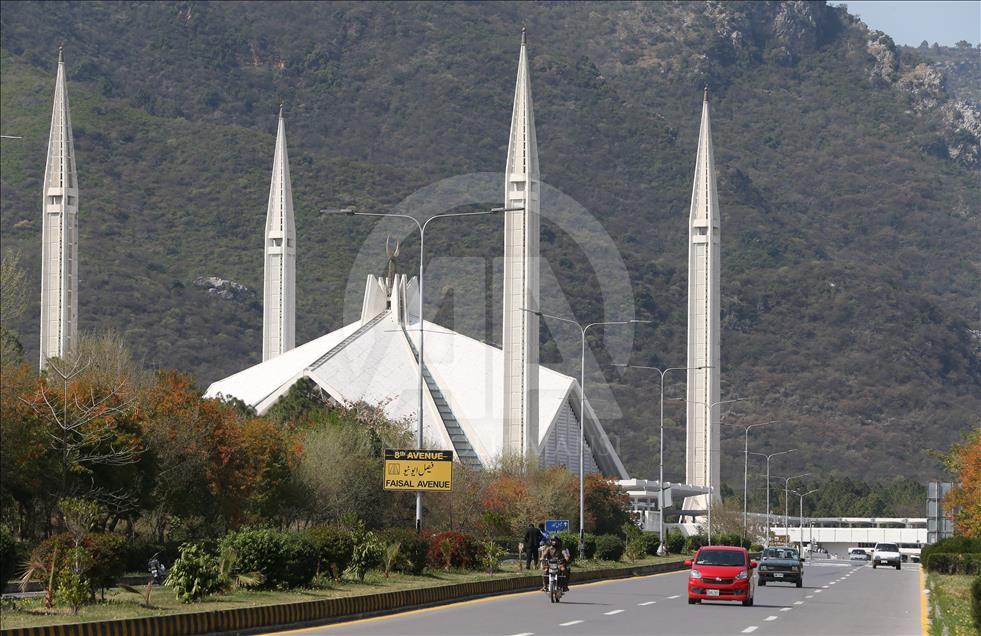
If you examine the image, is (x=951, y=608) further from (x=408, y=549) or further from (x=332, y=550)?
(x=332, y=550)

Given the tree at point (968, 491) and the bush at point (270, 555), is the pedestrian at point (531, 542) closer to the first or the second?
the bush at point (270, 555)

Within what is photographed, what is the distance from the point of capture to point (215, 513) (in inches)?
1998

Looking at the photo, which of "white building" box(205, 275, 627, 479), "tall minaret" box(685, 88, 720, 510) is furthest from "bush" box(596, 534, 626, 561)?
"tall minaret" box(685, 88, 720, 510)

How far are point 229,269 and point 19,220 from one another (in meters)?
19.1

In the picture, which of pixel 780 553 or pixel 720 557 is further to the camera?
pixel 780 553

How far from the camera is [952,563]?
5041 centimetres

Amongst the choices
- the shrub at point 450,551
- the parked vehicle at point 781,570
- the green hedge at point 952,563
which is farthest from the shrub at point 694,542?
the shrub at point 450,551

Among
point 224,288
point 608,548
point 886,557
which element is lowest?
point 886,557

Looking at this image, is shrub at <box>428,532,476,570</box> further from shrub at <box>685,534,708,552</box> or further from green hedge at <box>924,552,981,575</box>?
shrub at <box>685,534,708,552</box>

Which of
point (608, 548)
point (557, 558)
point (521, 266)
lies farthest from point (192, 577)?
point (521, 266)

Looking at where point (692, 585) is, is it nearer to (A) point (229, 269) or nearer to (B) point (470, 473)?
(B) point (470, 473)

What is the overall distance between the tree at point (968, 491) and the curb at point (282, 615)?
25.2 m

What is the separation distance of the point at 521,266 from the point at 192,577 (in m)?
50.4

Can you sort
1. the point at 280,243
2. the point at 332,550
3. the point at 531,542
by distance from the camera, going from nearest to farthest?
the point at 332,550
the point at 531,542
the point at 280,243
